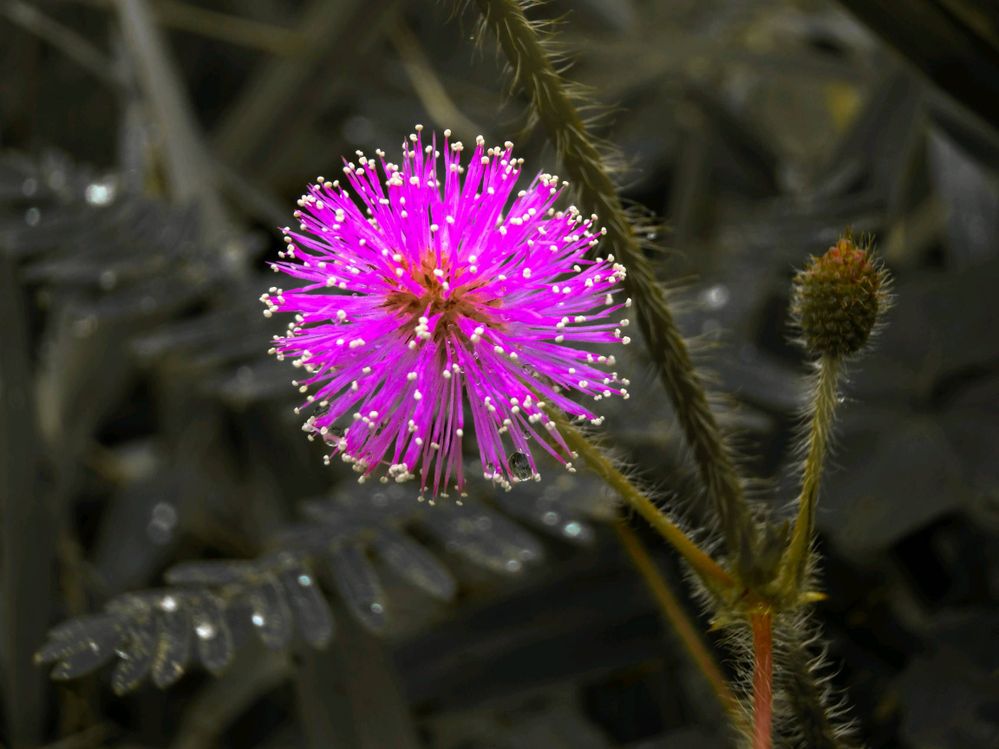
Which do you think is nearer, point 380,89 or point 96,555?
point 96,555

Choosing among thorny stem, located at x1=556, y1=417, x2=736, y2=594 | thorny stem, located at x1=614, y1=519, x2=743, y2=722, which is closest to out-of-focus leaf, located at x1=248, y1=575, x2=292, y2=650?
thorny stem, located at x1=614, y1=519, x2=743, y2=722

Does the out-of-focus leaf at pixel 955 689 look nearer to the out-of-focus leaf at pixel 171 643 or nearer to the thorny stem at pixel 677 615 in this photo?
the thorny stem at pixel 677 615

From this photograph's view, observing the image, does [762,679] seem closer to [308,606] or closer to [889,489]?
[308,606]

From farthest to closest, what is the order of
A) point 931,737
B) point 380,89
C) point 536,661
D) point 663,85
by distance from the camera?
point 380,89
point 663,85
point 536,661
point 931,737

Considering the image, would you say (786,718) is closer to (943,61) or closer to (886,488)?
(886,488)

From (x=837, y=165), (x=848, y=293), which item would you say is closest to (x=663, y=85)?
(x=837, y=165)

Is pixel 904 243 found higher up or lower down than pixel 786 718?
higher up

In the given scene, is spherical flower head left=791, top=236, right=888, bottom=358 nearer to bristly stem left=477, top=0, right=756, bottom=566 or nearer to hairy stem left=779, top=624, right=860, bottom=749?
bristly stem left=477, top=0, right=756, bottom=566
